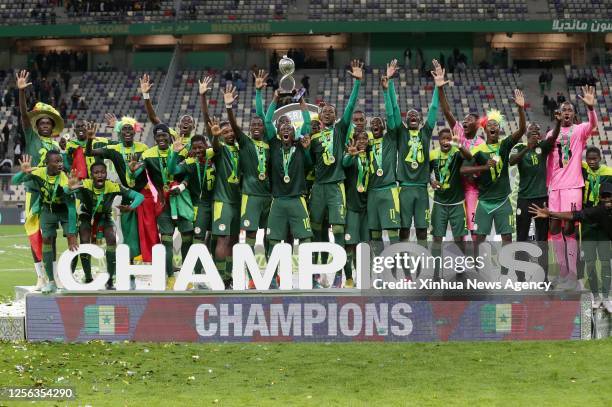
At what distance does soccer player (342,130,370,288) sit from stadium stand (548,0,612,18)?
101ft

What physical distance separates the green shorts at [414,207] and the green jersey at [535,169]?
3.90 ft

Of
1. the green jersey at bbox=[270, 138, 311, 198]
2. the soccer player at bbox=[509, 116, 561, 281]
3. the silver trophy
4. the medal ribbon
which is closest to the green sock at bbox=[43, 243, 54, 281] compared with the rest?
the green jersey at bbox=[270, 138, 311, 198]

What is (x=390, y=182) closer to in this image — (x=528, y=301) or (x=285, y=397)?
(x=528, y=301)

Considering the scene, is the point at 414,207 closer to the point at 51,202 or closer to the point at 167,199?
the point at 167,199

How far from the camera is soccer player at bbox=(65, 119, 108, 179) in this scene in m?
14.0

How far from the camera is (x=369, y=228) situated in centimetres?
1306

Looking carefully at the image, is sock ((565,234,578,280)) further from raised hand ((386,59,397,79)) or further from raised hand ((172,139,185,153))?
A: raised hand ((172,139,185,153))

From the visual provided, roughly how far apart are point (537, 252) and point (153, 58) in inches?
1403

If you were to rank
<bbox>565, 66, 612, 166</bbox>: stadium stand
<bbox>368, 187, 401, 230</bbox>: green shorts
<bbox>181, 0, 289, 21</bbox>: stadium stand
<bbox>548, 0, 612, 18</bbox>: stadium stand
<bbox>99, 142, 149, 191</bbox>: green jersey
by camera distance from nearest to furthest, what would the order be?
<bbox>368, 187, 401, 230</bbox>: green shorts < <bbox>99, 142, 149, 191</bbox>: green jersey < <bbox>565, 66, 612, 166</bbox>: stadium stand < <bbox>548, 0, 612, 18</bbox>: stadium stand < <bbox>181, 0, 289, 21</bbox>: stadium stand

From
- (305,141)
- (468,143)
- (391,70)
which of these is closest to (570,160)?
(468,143)

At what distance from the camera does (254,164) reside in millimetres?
12891

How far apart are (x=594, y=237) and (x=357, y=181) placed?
9.08 ft

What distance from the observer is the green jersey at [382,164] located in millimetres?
12898

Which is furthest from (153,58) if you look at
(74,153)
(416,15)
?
(74,153)
